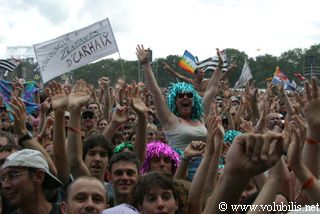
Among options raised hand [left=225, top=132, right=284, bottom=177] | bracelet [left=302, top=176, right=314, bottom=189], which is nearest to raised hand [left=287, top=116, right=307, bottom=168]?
bracelet [left=302, top=176, right=314, bottom=189]

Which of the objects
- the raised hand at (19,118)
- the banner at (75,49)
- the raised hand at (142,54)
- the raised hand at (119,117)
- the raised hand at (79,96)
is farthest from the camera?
the banner at (75,49)

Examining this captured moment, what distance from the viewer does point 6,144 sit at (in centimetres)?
483

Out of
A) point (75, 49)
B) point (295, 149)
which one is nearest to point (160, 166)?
point (295, 149)

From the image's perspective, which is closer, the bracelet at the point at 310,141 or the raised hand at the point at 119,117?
the bracelet at the point at 310,141

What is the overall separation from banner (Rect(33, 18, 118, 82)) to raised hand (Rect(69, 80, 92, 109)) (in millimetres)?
5240

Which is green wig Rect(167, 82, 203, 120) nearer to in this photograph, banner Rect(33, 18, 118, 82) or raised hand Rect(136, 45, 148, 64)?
raised hand Rect(136, 45, 148, 64)

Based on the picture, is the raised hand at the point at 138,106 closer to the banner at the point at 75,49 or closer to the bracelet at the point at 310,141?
the bracelet at the point at 310,141

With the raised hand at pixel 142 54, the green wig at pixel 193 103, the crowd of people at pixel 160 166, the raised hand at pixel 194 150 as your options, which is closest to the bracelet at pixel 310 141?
the crowd of people at pixel 160 166

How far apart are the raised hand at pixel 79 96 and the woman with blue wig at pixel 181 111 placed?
2.68 feet

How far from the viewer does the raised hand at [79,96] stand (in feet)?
16.7

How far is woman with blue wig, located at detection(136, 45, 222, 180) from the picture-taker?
571cm

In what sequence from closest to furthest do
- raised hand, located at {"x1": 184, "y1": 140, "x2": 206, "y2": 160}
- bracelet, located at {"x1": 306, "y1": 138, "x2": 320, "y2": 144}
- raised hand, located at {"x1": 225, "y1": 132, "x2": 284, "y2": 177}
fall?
raised hand, located at {"x1": 225, "y1": 132, "x2": 284, "y2": 177} < bracelet, located at {"x1": 306, "y1": 138, "x2": 320, "y2": 144} < raised hand, located at {"x1": 184, "y1": 140, "x2": 206, "y2": 160}

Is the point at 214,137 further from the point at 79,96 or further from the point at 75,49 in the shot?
the point at 75,49

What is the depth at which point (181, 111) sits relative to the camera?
6.10m
